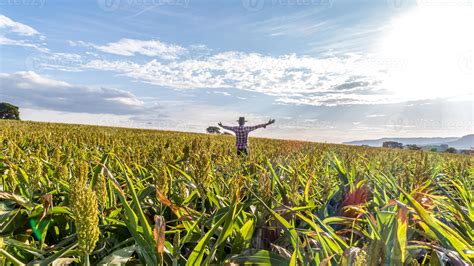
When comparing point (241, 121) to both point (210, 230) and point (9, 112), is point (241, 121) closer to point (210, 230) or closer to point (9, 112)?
point (210, 230)

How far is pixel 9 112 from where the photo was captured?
9838 cm

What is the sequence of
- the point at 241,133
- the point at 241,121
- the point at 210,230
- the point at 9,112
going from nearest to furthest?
1. the point at 210,230
2. the point at 241,133
3. the point at 241,121
4. the point at 9,112

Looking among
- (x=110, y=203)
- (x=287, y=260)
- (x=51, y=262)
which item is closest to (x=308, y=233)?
(x=287, y=260)

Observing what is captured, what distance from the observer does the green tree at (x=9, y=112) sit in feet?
323

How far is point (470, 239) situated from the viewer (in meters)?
2.01

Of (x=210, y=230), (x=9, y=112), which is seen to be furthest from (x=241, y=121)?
(x=9, y=112)

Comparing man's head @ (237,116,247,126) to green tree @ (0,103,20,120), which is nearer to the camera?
man's head @ (237,116,247,126)

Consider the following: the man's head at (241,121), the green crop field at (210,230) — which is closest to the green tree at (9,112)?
the man's head at (241,121)

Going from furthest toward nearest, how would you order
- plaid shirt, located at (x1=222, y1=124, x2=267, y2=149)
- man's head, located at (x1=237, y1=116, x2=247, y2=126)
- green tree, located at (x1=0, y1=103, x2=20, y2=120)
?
green tree, located at (x1=0, y1=103, x2=20, y2=120) → man's head, located at (x1=237, y1=116, x2=247, y2=126) → plaid shirt, located at (x1=222, y1=124, x2=267, y2=149)

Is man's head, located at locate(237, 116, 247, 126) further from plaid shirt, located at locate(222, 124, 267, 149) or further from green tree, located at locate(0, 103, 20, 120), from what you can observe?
green tree, located at locate(0, 103, 20, 120)

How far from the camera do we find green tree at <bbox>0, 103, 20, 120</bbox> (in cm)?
9838

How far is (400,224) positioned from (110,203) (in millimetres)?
2025

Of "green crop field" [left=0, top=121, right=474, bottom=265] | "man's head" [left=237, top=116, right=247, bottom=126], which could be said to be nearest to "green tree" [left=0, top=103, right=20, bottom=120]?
"man's head" [left=237, top=116, right=247, bottom=126]

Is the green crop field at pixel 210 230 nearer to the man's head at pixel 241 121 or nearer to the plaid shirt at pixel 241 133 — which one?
the plaid shirt at pixel 241 133
